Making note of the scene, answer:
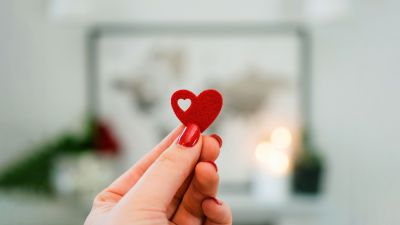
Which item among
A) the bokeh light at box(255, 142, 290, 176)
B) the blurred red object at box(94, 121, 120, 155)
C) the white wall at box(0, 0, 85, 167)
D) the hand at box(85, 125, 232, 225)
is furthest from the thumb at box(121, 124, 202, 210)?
the white wall at box(0, 0, 85, 167)

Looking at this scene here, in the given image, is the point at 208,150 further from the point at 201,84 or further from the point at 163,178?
the point at 201,84

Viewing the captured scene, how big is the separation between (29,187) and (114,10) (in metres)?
0.82

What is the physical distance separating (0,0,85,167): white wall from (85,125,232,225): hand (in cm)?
139

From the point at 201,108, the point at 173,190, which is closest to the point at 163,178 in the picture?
the point at 173,190

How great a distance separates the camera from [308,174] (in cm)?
181

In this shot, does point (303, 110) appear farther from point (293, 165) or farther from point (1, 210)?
point (1, 210)

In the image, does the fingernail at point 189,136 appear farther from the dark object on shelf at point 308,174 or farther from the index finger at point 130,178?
the dark object on shelf at point 308,174

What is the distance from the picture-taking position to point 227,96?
1948mm

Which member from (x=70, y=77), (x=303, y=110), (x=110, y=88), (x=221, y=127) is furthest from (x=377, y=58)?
(x=70, y=77)

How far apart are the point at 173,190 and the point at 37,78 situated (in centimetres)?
157

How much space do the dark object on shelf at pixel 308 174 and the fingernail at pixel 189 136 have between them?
1.26 meters

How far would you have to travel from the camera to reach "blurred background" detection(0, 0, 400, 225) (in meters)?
1.87

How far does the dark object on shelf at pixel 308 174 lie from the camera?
71.1 inches

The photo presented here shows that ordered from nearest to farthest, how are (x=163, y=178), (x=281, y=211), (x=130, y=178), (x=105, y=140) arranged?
(x=163, y=178) → (x=130, y=178) → (x=281, y=211) → (x=105, y=140)
